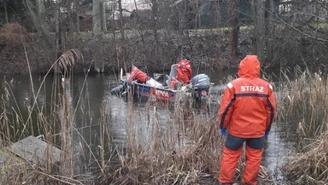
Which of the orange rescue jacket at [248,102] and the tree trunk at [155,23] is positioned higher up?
the tree trunk at [155,23]

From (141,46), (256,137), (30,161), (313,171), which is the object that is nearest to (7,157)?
(30,161)

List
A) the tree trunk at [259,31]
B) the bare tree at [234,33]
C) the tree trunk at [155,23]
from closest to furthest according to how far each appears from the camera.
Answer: the tree trunk at [259,31] → the tree trunk at [155,23] → the bare tree at [234,33]

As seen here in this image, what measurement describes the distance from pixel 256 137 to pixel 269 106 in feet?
1.26

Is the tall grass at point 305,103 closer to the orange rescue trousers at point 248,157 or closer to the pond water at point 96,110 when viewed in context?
the pond water at point 96,110

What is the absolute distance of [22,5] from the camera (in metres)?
27.0

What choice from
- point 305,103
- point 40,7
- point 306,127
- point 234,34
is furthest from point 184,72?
point 40,7

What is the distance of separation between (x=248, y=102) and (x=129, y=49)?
20.2m

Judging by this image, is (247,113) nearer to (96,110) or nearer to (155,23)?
(96,110)

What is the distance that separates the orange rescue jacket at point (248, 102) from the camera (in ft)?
15.8

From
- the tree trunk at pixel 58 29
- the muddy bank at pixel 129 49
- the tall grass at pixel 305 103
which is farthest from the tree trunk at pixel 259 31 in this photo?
the tall grass at pixel 305 103

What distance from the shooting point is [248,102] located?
190 inches

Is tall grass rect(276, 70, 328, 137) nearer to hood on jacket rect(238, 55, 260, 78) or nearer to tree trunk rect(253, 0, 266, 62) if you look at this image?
hood on jacket rect(238, 55, 260, 78)

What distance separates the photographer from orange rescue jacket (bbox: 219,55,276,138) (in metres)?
4.83

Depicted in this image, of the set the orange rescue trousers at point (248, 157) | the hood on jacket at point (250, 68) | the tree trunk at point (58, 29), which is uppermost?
the tree trunk at point (58, 29)
